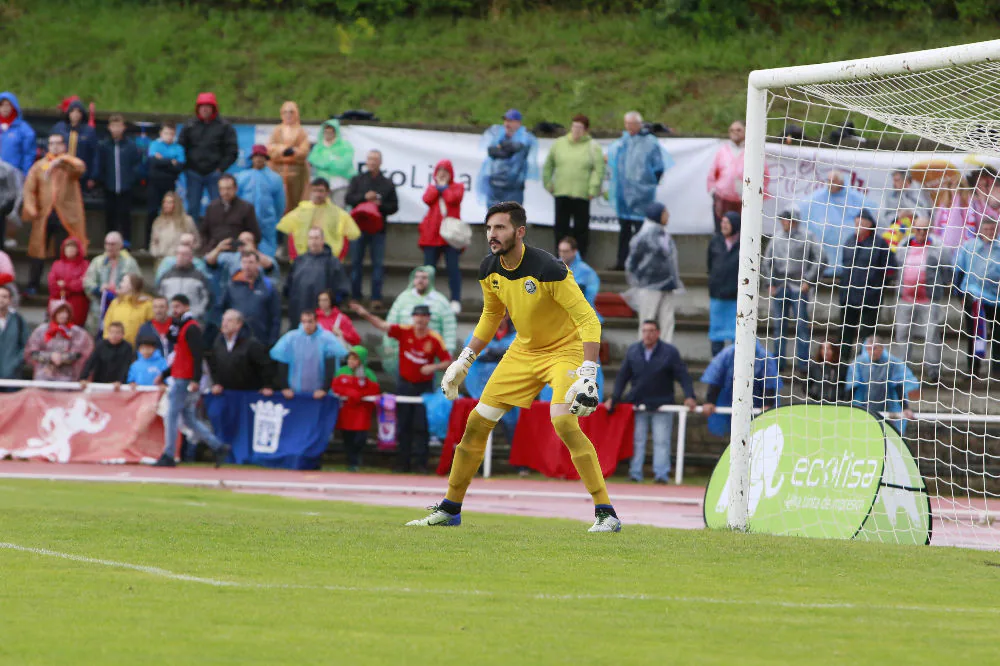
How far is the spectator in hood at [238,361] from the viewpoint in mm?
19094

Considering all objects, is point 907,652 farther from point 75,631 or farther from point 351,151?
point 351,151

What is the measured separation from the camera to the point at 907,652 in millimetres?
5871

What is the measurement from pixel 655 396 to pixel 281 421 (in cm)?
492

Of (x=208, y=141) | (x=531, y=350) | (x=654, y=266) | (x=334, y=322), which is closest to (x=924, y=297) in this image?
(x=654, y=266)

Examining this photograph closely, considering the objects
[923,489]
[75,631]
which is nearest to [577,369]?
[923,489]

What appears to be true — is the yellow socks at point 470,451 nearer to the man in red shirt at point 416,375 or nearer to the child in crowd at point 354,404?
the man in red shirt at point 416,375

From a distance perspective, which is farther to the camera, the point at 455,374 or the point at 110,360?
the point at 110,360

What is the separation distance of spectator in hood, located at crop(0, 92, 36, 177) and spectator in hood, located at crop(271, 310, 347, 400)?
241 inches

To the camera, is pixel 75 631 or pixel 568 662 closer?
pixel 568 662

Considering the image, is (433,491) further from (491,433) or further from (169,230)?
(169,230)

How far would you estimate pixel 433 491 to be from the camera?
55.0 feet

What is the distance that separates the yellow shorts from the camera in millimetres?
10234

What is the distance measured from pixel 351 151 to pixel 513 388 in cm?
1291

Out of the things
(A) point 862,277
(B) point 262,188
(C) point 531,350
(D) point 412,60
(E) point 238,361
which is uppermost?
(D) point 412,60
